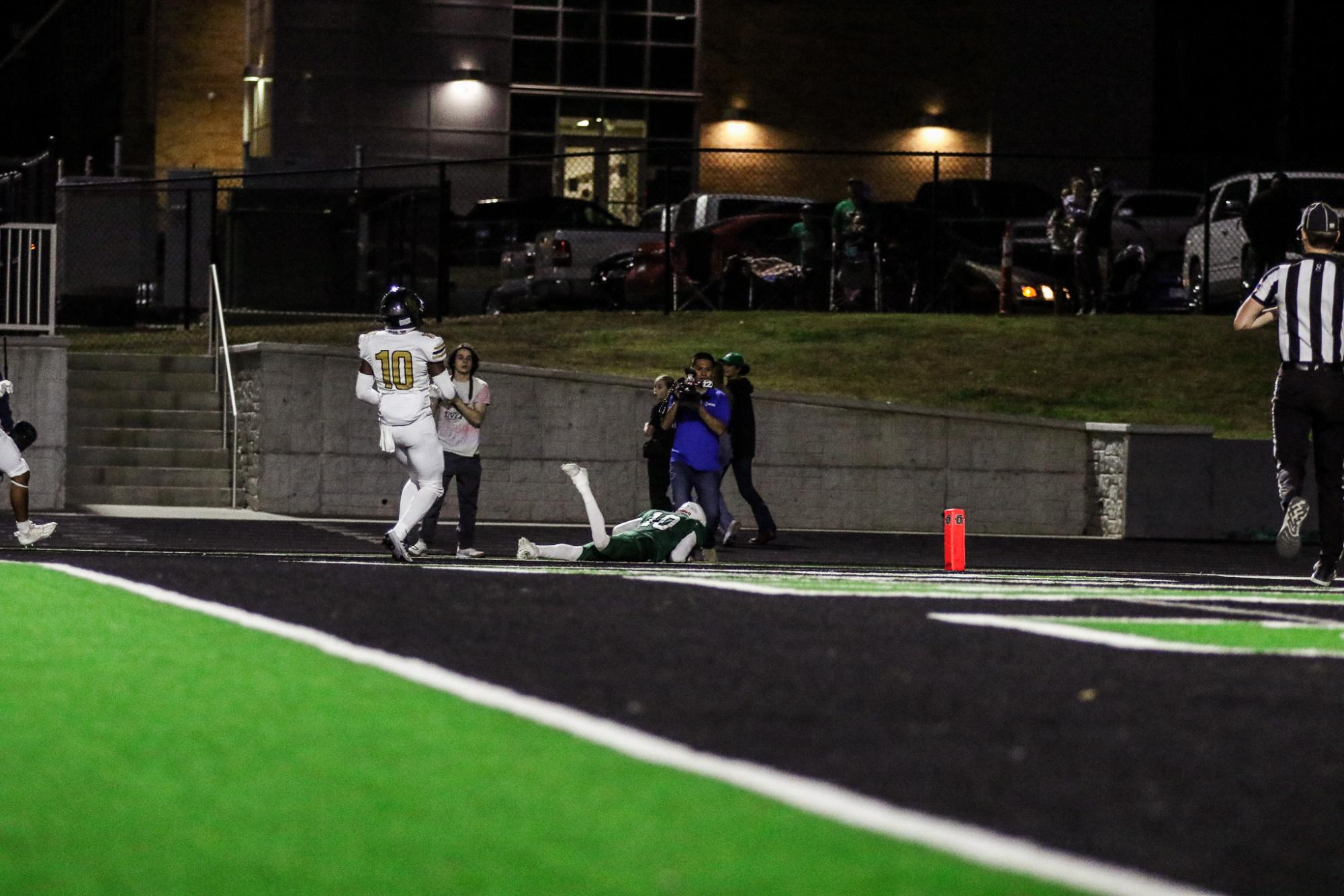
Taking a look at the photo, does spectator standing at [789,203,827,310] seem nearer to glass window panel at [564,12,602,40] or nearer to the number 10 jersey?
the number 10 jersey

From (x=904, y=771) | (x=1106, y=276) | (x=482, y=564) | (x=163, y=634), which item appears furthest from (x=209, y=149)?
(x=904, y=771)

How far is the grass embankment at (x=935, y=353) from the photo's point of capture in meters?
24.7

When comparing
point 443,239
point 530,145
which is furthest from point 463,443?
point 530,145

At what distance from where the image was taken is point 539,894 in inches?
156

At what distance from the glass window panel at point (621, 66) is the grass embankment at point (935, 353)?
1605 cm

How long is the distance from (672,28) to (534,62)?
2954 millimetres

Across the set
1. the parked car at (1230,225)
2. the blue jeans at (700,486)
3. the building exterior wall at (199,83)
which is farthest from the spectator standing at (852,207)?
the building exterior wall at (199,83)

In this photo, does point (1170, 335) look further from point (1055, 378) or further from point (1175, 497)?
point (1175, 497)

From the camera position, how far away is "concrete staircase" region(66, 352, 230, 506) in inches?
903

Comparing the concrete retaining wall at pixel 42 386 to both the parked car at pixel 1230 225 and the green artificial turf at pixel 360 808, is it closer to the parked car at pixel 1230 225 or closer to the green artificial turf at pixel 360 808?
the parked car at pixel 1230 225

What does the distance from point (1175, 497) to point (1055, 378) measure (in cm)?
339

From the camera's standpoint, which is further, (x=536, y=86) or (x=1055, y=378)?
(x=536, y=86)

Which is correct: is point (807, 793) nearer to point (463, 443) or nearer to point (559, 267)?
point (463, 443)

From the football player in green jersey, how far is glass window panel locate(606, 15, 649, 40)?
29.9m
